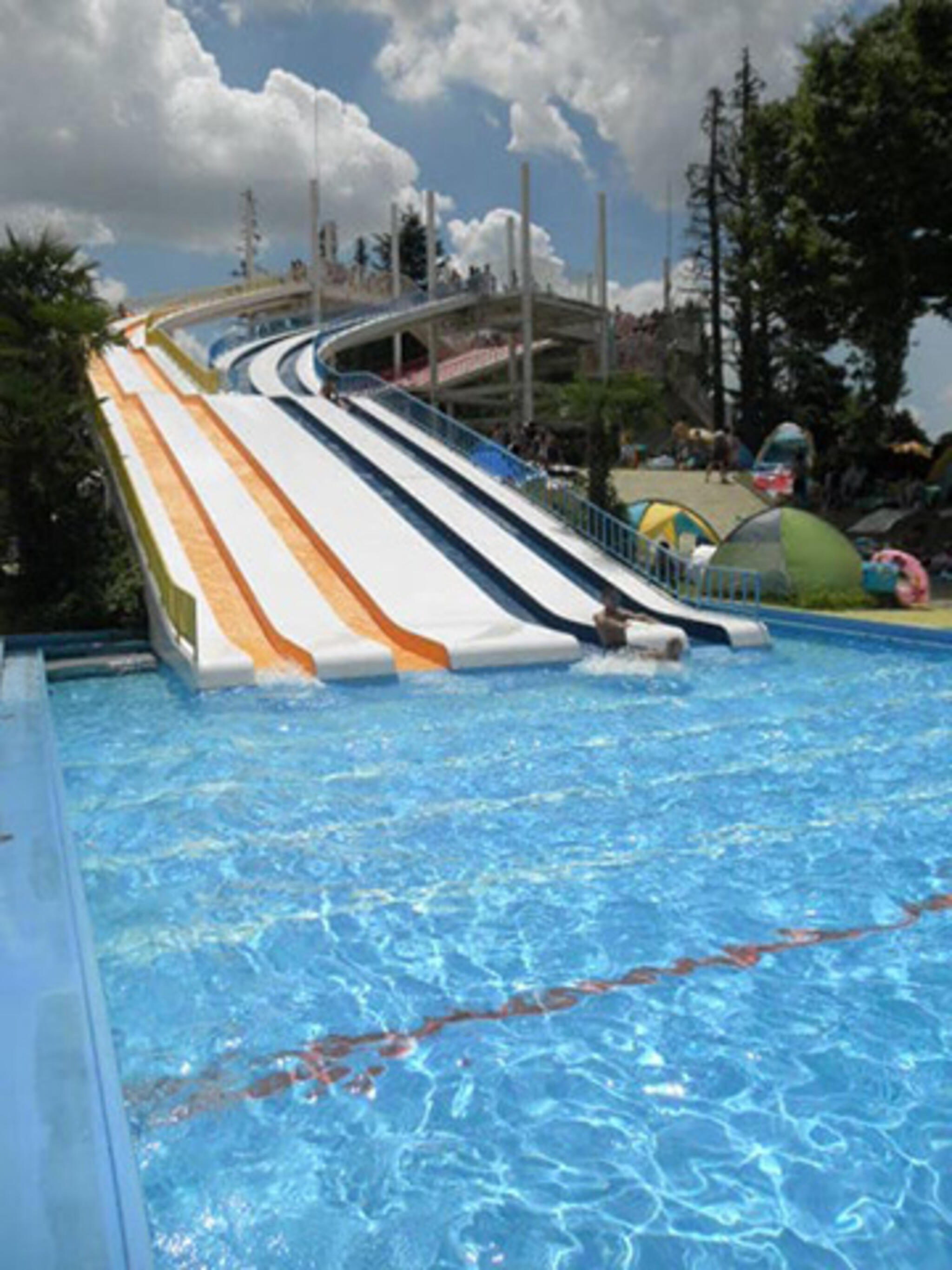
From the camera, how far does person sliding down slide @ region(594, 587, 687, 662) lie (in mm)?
12125

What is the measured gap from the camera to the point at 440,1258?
301 centimetres

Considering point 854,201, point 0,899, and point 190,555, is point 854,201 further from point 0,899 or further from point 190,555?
point 0,899

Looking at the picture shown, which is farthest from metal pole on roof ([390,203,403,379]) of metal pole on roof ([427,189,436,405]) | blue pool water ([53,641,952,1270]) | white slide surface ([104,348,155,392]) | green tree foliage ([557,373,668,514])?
blue pool water ([53,641,952,1270])

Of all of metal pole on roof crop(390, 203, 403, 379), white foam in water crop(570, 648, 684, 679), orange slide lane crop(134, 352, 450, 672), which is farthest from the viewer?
metal pole on roof crop(390, 203, 403, 379)

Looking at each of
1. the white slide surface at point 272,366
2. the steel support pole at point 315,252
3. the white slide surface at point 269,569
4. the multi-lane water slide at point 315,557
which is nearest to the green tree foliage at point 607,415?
the multi-lane water slide at point 315,557

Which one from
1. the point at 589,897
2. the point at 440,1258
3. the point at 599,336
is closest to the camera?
the point at 440,1258

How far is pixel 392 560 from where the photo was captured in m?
15.0

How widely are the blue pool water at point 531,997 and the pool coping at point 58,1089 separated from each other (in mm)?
408

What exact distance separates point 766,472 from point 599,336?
10.5 m

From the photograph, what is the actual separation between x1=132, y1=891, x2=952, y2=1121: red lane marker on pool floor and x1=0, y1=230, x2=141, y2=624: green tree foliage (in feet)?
33.9

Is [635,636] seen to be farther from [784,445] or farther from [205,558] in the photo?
[784,445]

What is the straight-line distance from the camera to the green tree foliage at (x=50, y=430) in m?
13.6

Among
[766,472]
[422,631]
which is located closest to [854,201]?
[766,472]

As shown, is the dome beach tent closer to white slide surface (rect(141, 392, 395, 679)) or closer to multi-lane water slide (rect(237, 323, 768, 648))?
multi-lane water slide (rect(237, 323, 768, 648))
